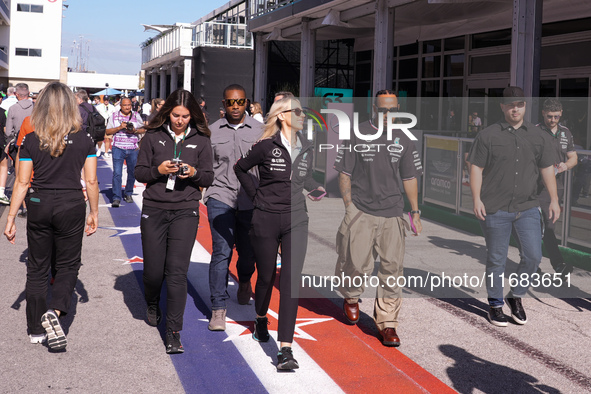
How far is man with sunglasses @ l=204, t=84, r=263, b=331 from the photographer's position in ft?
19.8

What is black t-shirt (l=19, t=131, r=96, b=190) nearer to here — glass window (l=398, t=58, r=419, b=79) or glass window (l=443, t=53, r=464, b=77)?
glass window (l=443, t=53, r=464, b=77)

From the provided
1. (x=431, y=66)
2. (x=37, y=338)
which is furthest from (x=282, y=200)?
(x=431, y=66)

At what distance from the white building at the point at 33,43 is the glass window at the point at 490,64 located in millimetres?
67509

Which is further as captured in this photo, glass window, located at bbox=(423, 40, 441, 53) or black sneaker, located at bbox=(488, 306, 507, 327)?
glass window, located at bbox=(423, 40, 441, 53)

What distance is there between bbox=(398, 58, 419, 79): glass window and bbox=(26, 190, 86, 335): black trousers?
80.2 feet

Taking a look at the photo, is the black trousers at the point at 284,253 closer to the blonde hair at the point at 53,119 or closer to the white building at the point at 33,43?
the blonde hair at the point at 53,119

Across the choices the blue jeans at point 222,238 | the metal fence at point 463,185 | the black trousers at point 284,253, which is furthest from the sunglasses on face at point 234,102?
the metal fence at point 463,185

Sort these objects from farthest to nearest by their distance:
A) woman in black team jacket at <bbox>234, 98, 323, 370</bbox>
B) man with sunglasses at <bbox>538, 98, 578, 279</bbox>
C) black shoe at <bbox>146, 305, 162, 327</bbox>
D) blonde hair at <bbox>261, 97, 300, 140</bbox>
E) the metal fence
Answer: the metal fence → man with sunglasses at <bbox>538, 98, 578, 279</bbox> → black shoe at <bbox>146, 305, 162, 327</bbox> → blonde hair at <bbox>261, 97, 300, 140</bbox> → woman in black team jacket at <bbox>234, 98, 323, 370</bbox>

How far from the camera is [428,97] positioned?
27625mm

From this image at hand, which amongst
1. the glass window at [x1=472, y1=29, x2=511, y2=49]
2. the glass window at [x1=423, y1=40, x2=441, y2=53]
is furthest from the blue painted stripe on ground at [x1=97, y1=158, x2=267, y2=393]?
the glass window at [x1=423, y1=40, x2=441, y2=53]

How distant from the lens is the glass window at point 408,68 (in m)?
28.6

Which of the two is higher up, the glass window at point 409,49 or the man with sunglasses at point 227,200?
the glass window at point 409,49

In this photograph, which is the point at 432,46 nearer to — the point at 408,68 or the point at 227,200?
the point at 408,68

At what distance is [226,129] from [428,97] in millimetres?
22379
